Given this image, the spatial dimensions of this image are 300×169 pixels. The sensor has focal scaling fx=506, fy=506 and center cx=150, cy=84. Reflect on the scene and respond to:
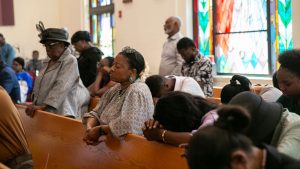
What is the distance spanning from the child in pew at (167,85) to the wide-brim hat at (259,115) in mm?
2351

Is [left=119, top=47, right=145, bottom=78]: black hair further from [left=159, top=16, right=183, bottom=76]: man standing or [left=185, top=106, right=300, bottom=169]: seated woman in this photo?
[left=159, top=16, right=183, bottom=76]: man standing

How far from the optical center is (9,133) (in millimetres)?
2908

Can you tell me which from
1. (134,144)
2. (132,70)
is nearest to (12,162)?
(134,144)

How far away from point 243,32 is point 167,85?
3.21 m

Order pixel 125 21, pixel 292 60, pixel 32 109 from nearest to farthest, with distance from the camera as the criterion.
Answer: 1. pixel 292 60
2. pixel 32 109
3. pixel 125 21

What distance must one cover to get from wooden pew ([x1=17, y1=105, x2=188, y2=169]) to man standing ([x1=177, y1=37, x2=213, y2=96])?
1.70 metres

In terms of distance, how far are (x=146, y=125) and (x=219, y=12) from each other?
5.15 metres

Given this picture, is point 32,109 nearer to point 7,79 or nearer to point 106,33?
point 7,79

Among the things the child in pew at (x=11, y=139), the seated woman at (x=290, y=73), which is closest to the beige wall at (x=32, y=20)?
the child in pew at (x=11, y=139)

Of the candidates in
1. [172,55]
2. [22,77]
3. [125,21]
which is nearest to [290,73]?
[172,55]

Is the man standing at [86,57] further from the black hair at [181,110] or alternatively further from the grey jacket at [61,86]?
the black hair at [181,110]

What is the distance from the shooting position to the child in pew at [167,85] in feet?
14.6

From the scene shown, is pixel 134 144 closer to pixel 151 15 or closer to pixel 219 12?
pixel 219 12

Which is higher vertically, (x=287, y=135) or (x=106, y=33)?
(x=106, y=33)
